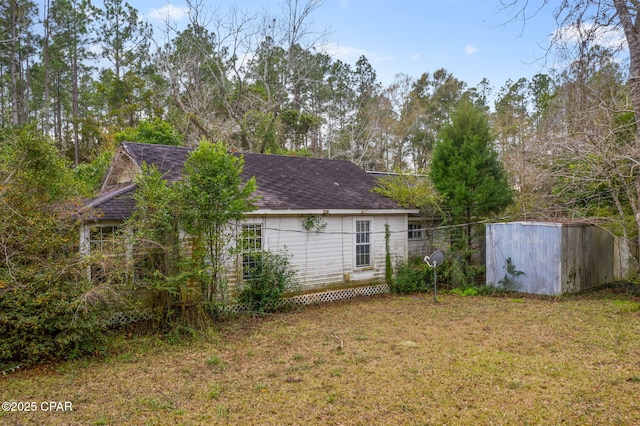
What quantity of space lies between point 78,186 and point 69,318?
9.65 ft

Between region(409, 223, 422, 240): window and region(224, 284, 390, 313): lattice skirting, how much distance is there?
91.6 inches

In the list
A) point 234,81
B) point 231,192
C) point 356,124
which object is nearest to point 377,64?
point 356,124

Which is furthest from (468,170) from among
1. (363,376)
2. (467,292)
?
(363,376)

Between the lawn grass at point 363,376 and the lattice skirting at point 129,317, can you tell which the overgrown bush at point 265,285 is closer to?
the lawn grass at point 363,376

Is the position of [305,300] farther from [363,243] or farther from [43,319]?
[43,319]

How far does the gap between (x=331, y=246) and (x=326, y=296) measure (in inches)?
55.0

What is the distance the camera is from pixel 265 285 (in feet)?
33.7

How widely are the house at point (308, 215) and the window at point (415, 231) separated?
3.22 ft

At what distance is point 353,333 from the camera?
870cm

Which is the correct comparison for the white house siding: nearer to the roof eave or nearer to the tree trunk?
the roof eave

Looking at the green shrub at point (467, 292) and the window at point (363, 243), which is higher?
the window at point (363, 243)

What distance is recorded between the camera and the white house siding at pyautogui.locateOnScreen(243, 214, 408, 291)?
11.2 metres

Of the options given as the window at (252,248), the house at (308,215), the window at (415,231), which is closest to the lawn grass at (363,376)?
the window at (252,248)

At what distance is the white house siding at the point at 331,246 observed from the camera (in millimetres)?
11250
